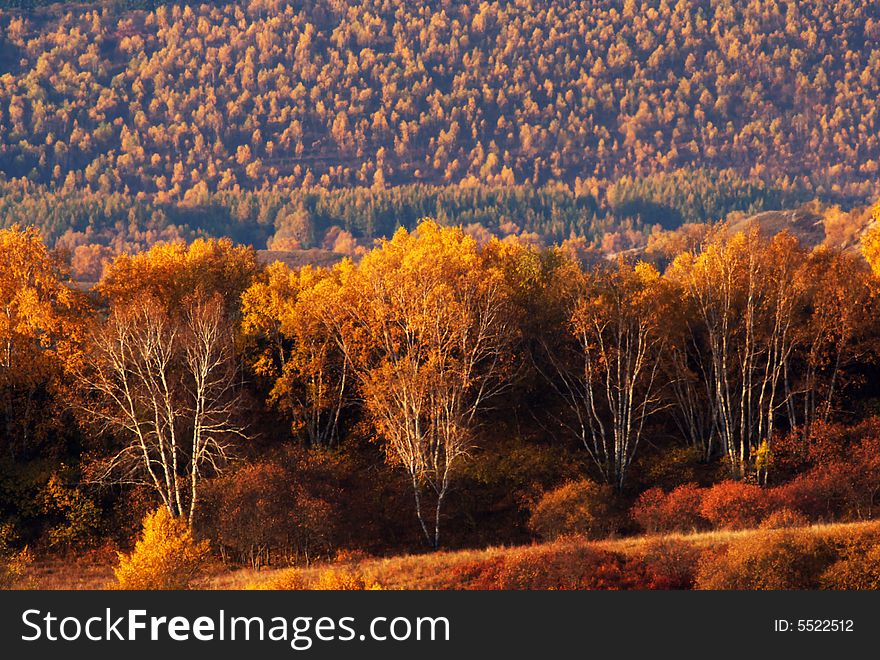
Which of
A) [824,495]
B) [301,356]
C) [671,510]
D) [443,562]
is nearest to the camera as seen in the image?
[443,562]

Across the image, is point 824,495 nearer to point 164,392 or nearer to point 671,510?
point 671,510

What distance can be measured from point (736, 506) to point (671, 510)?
3.52m

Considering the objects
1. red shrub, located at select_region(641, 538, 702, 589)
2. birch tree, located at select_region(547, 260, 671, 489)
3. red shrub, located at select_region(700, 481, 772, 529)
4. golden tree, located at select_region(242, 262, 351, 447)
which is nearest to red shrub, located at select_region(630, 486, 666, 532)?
red shrub, located at select_region(700, 481, 772, 529)

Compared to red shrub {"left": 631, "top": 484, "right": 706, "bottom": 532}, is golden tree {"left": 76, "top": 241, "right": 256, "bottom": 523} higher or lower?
higher

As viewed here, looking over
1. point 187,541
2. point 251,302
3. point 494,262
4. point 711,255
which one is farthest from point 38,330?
point 711,255

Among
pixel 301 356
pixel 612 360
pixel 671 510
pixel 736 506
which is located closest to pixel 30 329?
pixel 301 356

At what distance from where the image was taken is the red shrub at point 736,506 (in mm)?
66750

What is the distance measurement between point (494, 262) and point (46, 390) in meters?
32.5

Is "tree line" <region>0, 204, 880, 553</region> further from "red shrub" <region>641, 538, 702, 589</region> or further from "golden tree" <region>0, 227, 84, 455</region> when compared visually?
"red shrub" <region>641, 538, 702, 589</region>

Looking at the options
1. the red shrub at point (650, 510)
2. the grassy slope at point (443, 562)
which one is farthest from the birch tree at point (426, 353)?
the grassy slope at point (443, 562)

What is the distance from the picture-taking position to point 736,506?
6825 centimetres

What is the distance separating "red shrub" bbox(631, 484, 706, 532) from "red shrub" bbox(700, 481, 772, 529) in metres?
0.57

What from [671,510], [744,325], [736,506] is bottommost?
[671,510]

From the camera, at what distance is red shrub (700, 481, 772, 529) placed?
66.8 meters
